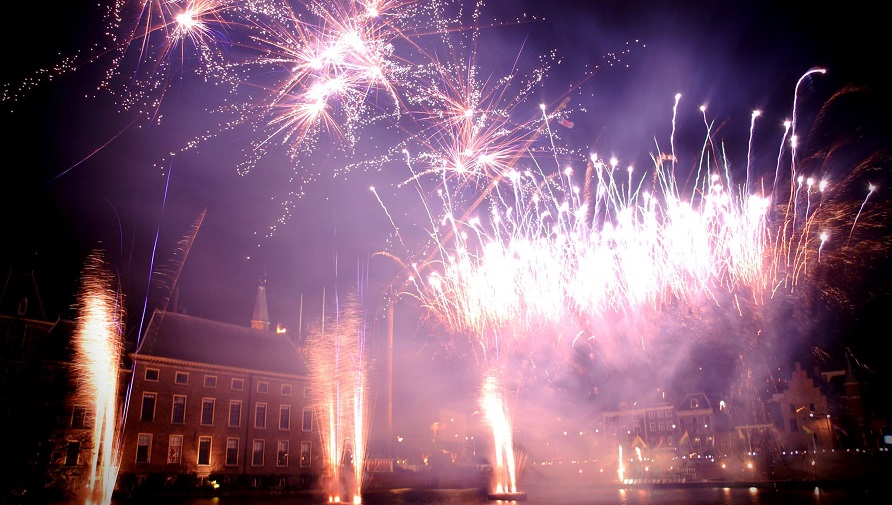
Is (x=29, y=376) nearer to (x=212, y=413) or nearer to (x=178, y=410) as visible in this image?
(x=178, y=410)

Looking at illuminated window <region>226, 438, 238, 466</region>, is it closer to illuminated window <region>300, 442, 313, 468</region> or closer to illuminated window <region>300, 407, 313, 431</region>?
illuminated window <region>300, 442, 313, 468</region>

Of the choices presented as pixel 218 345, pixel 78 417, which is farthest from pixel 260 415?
pixel 78 417

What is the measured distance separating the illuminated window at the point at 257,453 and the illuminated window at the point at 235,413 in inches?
87.2

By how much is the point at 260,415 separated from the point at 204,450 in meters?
4.87

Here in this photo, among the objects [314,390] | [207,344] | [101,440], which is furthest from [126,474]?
[314,390]

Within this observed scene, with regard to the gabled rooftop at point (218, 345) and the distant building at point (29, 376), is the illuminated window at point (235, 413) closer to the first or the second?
the gabled rooftop at point (218, 345)

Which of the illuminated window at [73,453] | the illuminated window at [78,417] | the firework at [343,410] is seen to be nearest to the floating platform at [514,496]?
the firework at [343,410]

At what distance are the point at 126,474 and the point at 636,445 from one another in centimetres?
5315

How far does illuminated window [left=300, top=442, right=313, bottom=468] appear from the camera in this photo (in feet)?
149

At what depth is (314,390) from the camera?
47688mm

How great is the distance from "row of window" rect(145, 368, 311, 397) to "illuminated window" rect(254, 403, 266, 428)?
1148mm

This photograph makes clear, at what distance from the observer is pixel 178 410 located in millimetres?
39156

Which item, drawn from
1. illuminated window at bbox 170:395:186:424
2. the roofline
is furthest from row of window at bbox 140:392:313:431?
the roofline

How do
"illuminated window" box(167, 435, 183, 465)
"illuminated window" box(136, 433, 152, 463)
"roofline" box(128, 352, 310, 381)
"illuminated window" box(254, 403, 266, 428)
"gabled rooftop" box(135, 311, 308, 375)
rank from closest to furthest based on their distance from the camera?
"illuminated window" box(136, 433, 152, 463) < "illuminated window" box(167, 435, 183, 465) < "roofline" box(128, 352, 310, 381) < "gabled rooftop" box(135, 311, 308, 375) < "illuminated window" box(254, 403, 266, 428)
